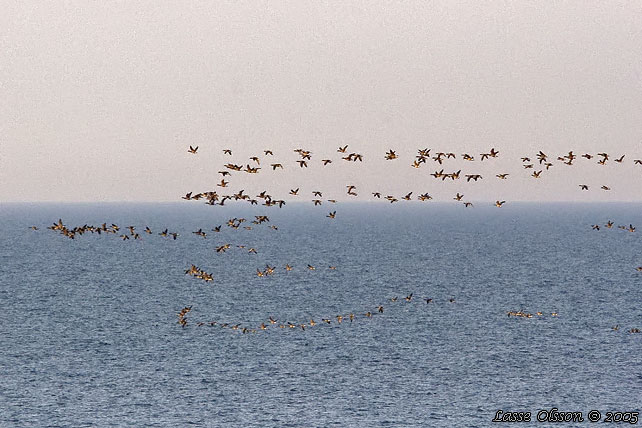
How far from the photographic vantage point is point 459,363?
91188mm

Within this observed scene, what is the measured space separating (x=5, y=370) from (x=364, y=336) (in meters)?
45.4

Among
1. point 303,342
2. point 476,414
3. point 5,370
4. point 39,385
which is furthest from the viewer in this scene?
point 303,342

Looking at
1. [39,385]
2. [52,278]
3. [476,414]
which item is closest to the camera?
[476,414]

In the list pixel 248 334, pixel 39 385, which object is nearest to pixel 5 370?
pixel 39 385

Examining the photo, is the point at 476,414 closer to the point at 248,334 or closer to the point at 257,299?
the point at 248,334

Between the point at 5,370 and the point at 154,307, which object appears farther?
the point at 154,307

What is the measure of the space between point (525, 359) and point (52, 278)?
391 ft

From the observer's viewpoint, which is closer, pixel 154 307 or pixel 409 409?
pixel 409 409

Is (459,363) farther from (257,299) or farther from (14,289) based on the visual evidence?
(14,289)

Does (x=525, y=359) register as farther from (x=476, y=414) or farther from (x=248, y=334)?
(x=248, y=334)

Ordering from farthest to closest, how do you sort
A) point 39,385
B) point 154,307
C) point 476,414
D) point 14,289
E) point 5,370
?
point 14,289 < point 154,307 < point 5,370 < point 39,385 < point 476,414

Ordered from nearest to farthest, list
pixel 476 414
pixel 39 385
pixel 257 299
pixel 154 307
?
1. pixel 476 414
2. pixel 39 385
3. pixel 154 307
4. pixel 257 299

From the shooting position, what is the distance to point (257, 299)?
14400 cm

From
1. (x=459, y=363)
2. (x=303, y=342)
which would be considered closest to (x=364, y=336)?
(x=303, y=342)
